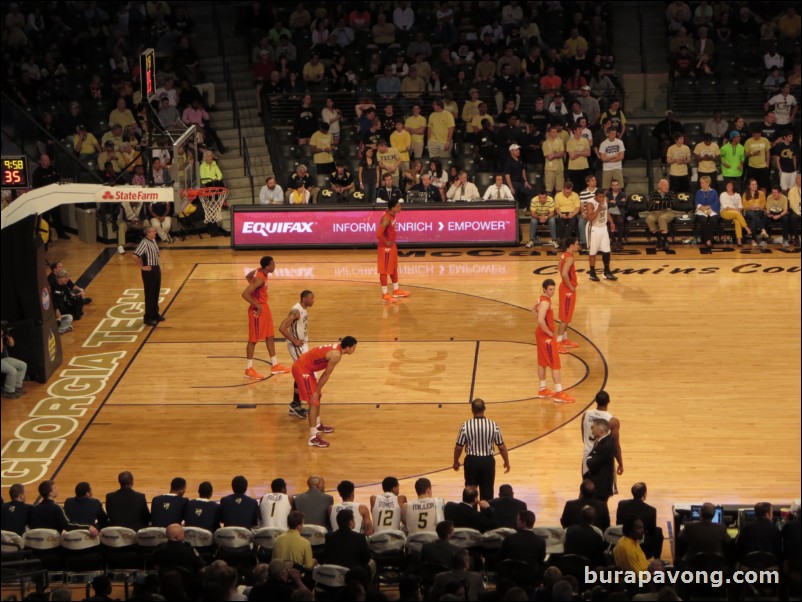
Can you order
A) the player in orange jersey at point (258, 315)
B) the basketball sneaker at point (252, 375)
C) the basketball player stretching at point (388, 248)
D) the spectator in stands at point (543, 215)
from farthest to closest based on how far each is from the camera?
the spectator in stands at point (543, 215) → the basketball player stretching at point (388, 248) → the basketball sneaker at point (252, 375) → the player in orange jersey at point (258, 315)

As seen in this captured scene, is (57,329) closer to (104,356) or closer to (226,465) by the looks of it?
(104,356)

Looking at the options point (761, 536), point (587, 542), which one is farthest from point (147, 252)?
point (761, 536)

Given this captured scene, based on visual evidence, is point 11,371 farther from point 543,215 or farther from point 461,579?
point 543,215

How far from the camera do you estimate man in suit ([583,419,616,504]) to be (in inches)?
572

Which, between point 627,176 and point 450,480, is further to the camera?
point 627,176

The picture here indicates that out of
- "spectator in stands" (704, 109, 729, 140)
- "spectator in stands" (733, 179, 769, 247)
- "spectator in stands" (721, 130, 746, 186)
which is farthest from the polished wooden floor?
"spectator in stands" (704, 109, 729, 140)

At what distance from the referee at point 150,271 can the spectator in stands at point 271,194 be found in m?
5.90

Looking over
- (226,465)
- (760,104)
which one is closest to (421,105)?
(760,104)

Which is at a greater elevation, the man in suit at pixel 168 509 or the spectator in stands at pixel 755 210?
the spectator in stands at pixel 755 210

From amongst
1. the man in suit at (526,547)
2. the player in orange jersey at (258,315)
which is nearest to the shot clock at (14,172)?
the player in orange jersey at (258,315)

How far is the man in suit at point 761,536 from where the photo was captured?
1230cm

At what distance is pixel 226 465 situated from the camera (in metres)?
16.5

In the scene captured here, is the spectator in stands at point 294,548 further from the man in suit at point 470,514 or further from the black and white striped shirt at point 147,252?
the black and white striped shirt at point 147,252

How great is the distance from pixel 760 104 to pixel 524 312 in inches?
440
